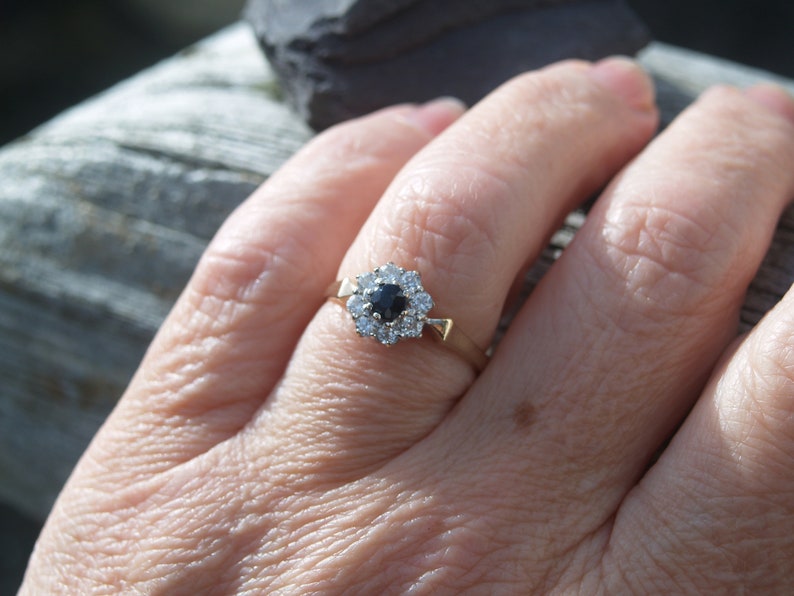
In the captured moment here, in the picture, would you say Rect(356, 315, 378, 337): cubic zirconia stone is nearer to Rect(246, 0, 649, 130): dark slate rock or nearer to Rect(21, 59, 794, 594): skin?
Rect(21, 59, 794, 594): skin

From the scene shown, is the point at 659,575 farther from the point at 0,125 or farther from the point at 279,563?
the point at 0,125

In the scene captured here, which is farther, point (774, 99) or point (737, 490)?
point (774, 99)

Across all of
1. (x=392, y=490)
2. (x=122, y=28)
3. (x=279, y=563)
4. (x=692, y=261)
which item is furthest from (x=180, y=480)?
(x=122, y=28)

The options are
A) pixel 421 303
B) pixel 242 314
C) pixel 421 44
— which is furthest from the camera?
pixel 421 44

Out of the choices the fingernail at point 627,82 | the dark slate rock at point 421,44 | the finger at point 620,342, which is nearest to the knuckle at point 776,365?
the finger at point 620,342

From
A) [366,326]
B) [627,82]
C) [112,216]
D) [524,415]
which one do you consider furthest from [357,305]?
[112,216]

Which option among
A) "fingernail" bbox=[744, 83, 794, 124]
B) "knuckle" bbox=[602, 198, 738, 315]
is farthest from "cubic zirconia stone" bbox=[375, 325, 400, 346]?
"fingernail" bbox=[744, 83, 794, 124]

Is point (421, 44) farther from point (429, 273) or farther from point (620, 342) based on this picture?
point (620, 342)
